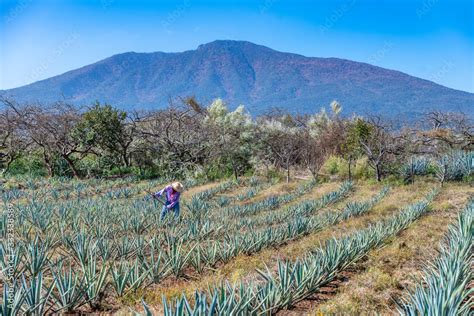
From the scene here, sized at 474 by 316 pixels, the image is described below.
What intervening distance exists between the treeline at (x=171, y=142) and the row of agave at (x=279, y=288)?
12680 millimetres

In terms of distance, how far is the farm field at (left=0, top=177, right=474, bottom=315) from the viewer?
3562 mm

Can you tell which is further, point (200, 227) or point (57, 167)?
point (57, 167)

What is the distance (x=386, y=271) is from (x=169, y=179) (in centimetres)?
1434

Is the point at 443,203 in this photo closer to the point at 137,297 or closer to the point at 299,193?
the point at 299,193

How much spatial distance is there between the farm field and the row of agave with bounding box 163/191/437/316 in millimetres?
14

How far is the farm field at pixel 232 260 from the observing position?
356 cm

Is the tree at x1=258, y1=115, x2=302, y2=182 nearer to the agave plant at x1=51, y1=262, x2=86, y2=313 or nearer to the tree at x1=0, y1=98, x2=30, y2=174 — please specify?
the tree at x1=0, y1=98, x2=30, y2=174

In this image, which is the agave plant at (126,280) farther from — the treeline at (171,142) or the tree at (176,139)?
the tree at (176,139)

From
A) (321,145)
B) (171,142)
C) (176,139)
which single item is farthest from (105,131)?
(321,145)

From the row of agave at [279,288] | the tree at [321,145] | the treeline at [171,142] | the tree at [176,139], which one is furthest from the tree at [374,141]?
the row of agave at [279,288]

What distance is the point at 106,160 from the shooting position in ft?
71.2

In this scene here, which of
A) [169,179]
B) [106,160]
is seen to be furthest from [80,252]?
[106,160]

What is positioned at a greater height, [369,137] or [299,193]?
[369,137]

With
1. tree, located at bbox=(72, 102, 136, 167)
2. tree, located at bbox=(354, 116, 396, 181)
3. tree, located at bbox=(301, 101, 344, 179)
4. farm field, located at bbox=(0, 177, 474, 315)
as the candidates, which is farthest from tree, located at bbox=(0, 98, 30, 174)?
tree, located at bbox=(354, 116, 396, 181)
